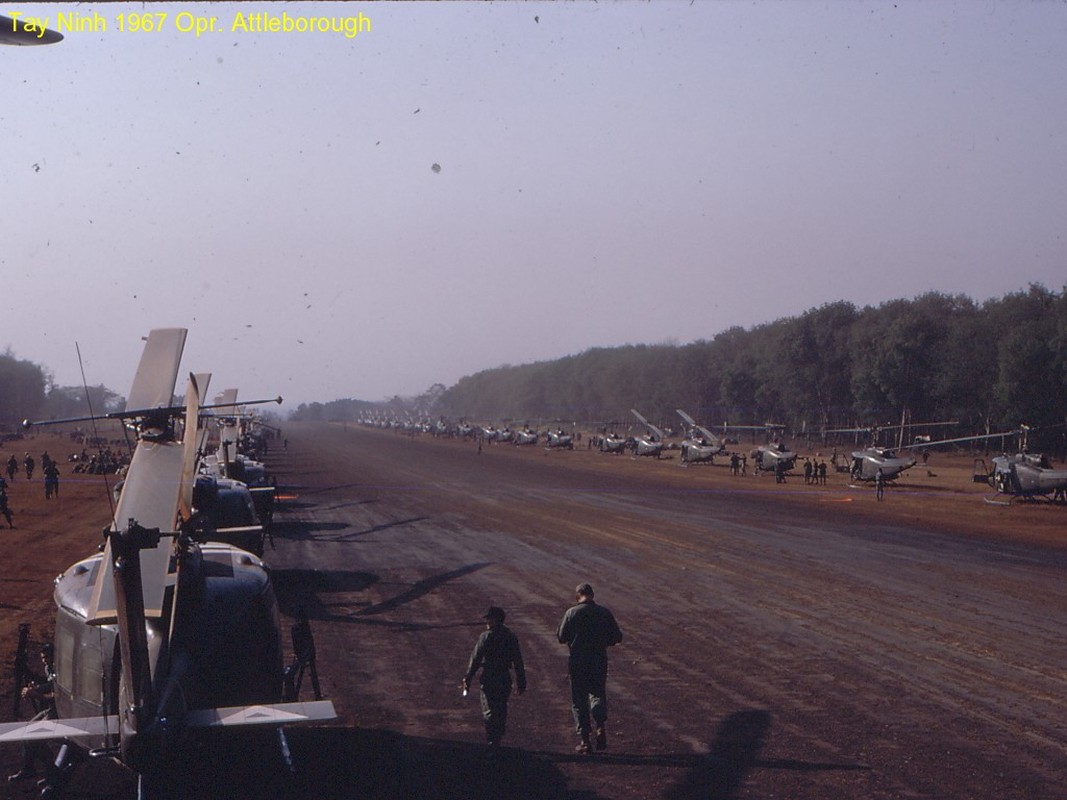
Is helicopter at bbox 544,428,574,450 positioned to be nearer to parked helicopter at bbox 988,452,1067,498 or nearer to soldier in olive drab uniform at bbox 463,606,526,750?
parked helicopter at bbox 988,452,1067,498

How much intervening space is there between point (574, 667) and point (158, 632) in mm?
4237

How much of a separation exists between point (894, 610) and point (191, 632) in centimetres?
1374

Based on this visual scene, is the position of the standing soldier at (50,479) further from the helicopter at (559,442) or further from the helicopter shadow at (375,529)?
the helicopter at (559,442)

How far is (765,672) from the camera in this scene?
14.0m

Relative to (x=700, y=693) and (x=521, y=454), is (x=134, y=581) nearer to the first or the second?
(x=700, y=693)

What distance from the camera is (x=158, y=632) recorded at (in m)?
7.91

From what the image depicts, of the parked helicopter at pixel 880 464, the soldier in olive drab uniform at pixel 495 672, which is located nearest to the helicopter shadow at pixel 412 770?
the soldier in olive drab uniform at pixel 495 672

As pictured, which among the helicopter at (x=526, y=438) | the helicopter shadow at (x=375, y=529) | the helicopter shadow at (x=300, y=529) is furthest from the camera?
the helicopter at (x=526, y=438)

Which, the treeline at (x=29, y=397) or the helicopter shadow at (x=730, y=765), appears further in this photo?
the treeline at (x=29, y=397)

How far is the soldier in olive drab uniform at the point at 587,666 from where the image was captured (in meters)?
10.5

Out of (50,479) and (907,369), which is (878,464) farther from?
(907,369)

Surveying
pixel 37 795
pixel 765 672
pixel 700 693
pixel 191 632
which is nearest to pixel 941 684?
pixel 765 672

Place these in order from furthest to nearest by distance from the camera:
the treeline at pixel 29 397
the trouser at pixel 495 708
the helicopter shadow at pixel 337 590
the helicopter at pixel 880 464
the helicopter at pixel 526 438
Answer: the treeline at pixel 29 397 < the helicopter at pixel 526 438 < the helicopter at pixel 880 464 < the helicopter shadow at pixel 337 590 < the trouser at pixel 495 708

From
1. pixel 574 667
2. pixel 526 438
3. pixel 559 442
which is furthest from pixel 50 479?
pixel 526 438
